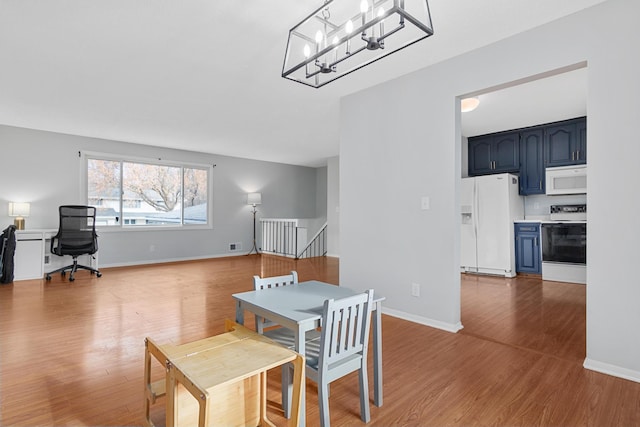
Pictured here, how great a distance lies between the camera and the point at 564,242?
4.85 metres

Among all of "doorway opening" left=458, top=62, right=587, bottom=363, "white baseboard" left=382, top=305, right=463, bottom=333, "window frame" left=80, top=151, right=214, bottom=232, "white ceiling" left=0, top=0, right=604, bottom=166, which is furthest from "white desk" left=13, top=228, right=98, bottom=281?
"doorway opening" left=458, top=62, right=587, bottom=363

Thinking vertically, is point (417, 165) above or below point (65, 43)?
below

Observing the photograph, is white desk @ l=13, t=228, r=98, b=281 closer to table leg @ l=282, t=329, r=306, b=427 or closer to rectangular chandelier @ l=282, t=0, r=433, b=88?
rectangular chandelier @ l=282, t=0, r=433, b=88

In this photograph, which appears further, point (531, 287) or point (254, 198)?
point (254, 198)

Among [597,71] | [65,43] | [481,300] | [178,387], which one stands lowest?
[481,300]

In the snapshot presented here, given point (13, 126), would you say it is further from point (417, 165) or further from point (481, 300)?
point (481, 300)

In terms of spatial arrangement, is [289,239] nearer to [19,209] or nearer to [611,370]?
[19,209]

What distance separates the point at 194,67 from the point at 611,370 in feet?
13.4

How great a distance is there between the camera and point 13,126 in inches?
207

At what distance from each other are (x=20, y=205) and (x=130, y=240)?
174 centimetres

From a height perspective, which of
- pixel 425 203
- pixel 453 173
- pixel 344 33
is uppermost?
pixel 344 33

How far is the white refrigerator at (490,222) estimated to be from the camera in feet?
17.3

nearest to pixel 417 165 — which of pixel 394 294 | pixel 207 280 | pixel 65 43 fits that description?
pixel 394 294

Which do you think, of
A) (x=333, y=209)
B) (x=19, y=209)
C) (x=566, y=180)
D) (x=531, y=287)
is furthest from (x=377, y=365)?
(x=333, y=209)
